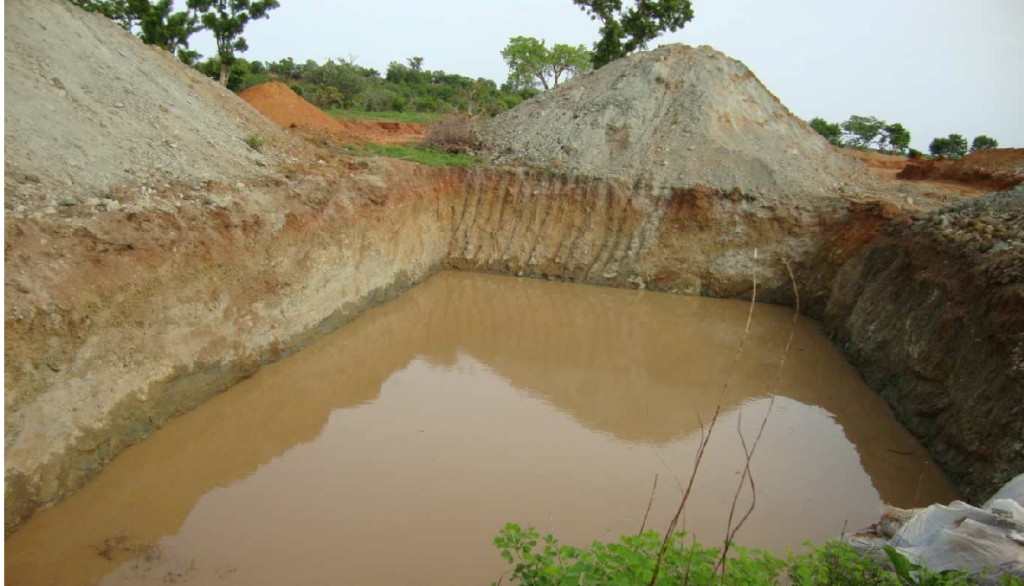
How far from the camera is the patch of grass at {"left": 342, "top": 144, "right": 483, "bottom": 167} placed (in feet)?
35.8

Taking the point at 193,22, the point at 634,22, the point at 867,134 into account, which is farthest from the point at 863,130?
the point at 193,22

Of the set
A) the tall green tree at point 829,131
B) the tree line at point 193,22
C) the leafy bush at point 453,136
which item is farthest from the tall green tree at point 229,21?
the tall green tree at point 829,131

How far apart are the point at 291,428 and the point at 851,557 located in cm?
460

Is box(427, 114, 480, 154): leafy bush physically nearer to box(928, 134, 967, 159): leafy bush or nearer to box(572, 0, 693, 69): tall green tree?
box(572, 0, 693, 69): tall green tree

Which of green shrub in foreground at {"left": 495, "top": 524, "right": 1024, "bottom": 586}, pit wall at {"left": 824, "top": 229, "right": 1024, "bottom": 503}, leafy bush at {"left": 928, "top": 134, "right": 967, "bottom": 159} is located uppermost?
leafy bush at {"left": 928, "top": 134, "right": 967, "bottom": 159}

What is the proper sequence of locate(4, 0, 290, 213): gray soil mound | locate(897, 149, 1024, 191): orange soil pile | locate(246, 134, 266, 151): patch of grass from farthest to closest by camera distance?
locate(897, 149, 1024, 191): orange soil pile < locate(246, 134, 266, 151): patch of grass < locate(4, 0, 290, 213): gray soil mound

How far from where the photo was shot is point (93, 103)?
661cm

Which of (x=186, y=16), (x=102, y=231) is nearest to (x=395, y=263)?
(x=102, y=231)

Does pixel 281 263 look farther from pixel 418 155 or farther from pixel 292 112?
pixel 292 112

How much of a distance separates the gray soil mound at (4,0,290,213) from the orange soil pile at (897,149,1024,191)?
1498 centimetres

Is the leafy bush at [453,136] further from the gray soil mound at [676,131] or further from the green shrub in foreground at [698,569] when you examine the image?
the green shrub in foreground at [698,569]

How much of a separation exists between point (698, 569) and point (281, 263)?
18.6 ft

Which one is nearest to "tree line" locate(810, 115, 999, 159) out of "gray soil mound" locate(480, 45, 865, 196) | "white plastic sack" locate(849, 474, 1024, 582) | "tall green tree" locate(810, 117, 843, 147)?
"tall green tree" locate(810, 117, 843, 147)

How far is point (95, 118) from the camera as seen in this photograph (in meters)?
6.38
